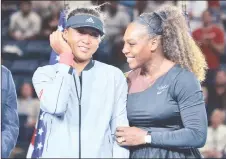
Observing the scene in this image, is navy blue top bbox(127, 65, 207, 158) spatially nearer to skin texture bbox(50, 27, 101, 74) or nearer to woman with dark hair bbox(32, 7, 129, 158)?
woman with dark hair bbox(32, 7, 129, 158)

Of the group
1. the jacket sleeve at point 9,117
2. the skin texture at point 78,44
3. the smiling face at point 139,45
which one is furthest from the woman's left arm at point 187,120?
the jacket sleeve at point 9,117

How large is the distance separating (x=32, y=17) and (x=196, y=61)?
1.96 meters

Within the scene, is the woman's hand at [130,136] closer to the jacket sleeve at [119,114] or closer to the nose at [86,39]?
the jacket sleeve at [119,114]

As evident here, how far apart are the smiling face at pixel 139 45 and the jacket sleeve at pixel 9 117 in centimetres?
35

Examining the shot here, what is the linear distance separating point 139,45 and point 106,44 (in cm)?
127

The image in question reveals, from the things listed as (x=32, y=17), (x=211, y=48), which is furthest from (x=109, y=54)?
(x=32, y=17)

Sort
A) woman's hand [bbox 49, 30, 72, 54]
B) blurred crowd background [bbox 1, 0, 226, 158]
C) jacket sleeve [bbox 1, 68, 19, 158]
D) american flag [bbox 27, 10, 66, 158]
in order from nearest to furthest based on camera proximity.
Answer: woman's hand [bbox 49, 30, 72, 54] < jacket sleeve [bbox 1, 68, 19, 158] < american flag [bbox 27, 10, 66, 158] < blurred crowd background [bbox 1, 0, 226, 158]

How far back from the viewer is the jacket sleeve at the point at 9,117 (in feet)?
5.80

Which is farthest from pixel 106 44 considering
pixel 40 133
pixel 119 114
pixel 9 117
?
pixel 119 114

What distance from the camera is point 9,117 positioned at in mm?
1777

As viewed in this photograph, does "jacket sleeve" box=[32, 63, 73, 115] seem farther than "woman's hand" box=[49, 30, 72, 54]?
No

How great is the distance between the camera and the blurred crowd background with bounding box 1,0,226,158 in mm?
2842

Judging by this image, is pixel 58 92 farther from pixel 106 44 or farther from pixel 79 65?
pixel 106 44

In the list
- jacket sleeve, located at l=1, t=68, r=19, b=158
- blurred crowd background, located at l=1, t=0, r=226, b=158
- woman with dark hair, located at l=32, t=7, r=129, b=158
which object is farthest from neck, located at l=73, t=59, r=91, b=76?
blurred crowd background, located at l=1, t=0, r=226, b=158
